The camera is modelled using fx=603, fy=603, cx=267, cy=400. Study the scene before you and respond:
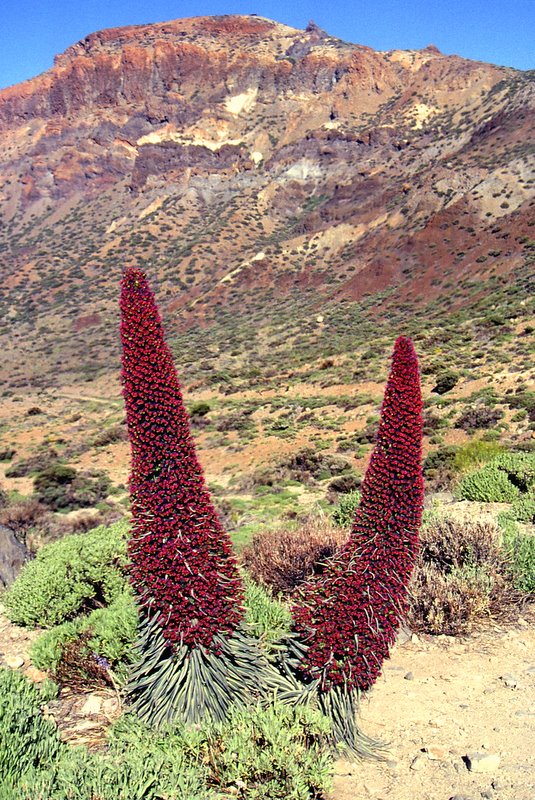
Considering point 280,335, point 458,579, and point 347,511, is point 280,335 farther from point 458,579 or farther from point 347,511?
point 458,579

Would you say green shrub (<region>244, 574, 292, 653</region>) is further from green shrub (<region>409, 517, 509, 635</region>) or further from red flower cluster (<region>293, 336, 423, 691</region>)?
green shrub (<region>409, 517, 509, 635</region>)

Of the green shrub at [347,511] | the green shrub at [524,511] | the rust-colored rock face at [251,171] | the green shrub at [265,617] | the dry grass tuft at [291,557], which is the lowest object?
the green shrub at [524,511]

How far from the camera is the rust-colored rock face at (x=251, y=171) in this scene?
54.5 meters

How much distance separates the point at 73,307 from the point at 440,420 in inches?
2132

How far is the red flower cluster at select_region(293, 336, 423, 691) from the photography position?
11.7ft

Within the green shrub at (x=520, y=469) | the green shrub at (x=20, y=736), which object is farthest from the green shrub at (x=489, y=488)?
the green shrub at (x=20, y=736)

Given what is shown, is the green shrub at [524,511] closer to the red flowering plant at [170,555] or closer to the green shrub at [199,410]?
the red flowering plant at [170,555]

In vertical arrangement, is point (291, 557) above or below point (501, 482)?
above

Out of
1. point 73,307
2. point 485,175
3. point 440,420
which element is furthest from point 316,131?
point 440,420

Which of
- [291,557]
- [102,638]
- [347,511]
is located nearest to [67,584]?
[102,638]

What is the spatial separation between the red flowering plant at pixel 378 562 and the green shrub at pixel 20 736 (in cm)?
158

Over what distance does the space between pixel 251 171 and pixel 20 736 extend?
86.2 meters

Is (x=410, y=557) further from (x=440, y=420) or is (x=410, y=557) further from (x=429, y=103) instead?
(x=429, y=103)

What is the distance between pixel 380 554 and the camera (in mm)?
3672
